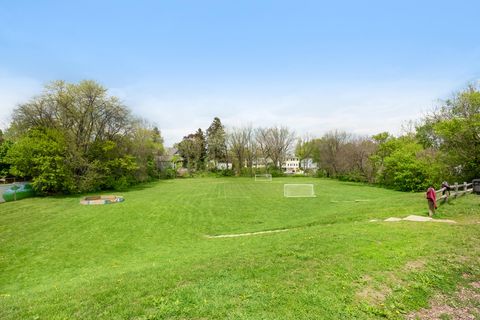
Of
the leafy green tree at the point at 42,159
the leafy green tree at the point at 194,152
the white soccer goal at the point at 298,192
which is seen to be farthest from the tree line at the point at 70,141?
the leafy green tree at the point at 194,152

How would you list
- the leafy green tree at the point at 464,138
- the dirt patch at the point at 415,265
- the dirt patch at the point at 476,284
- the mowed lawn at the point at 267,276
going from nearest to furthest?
the mowed lawn at the point at 267,276
the dirt patch at the point at 476,284
the dirt patch at the point at 415,265
the leafy green tree at the point at 464,138

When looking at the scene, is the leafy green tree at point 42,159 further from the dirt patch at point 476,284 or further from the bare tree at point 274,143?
the bare tree at point 274,143

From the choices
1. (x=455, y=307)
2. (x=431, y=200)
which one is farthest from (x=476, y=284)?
(x=431, y=200)

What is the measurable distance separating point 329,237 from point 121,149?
36.3 metres

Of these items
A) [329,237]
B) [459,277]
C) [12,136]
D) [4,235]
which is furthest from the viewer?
[12,136]

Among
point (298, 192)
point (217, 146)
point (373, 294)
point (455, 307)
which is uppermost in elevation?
point (217, 146)

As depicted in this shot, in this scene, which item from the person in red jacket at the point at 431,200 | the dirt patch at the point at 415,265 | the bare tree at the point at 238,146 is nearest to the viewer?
the dirt patch at the point at 415,265

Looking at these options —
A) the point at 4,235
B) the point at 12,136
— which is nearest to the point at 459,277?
the point at 4,235

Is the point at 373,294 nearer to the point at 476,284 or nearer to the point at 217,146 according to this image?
the point at 476,284

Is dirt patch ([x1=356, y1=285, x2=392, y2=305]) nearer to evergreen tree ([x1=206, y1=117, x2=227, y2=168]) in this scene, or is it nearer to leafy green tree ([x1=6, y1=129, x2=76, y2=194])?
leafy green tree ([x1=6, y1=129, x2=76, y2=194])

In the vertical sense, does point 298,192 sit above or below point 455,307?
below

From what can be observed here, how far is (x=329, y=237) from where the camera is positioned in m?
8.24

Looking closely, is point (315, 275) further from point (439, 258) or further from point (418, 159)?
point (418, 159)

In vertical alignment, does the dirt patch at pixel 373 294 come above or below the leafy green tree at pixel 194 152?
below
